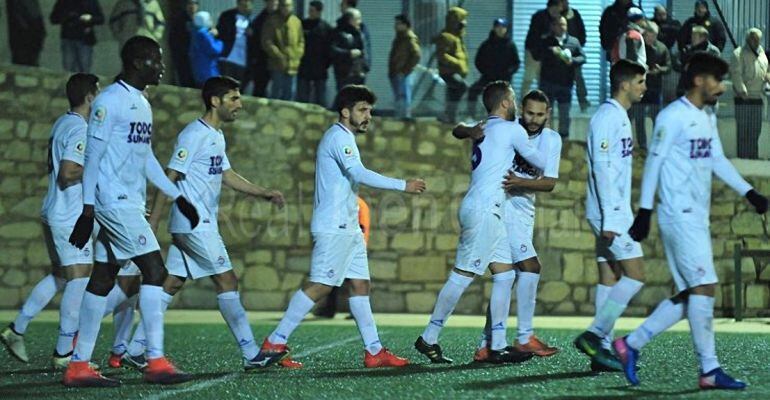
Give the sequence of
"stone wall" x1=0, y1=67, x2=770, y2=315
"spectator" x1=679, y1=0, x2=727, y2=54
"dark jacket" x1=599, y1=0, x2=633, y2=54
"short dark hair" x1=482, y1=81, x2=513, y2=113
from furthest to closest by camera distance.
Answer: "stone wall" x1=0, y1=67, x2=770, y2=315 < "spectator" x1=679, y1=0, x2=727, y2=54 < "dark jacket" x1=599, y1=0, x2=633, y2=54 < "short dark hair" x1=482, y1=81, x2=513, y2=113

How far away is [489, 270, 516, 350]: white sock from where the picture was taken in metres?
11.0

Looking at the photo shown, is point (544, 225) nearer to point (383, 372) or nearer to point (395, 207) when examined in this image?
point (395, 207)

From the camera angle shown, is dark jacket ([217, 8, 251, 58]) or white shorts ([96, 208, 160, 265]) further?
dark jacket ([217, 8, 251, 58])

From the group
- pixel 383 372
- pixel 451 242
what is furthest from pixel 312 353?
pixel 451 242

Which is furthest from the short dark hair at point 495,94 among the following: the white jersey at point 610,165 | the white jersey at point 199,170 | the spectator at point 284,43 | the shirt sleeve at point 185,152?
the spectator at point 284,43

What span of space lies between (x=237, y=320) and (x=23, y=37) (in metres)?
9.75

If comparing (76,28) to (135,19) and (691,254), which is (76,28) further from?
(691,254)

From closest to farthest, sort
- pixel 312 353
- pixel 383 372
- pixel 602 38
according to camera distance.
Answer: pixel 383 372, pixel 312 353, pixel 602 38

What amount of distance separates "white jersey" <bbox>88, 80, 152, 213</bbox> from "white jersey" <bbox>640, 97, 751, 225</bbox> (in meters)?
2.90

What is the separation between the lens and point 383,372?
10305 millimetres

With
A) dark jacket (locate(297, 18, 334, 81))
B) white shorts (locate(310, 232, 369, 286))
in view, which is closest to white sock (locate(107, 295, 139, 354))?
white shorts (locate(310, 232, 369, 286))

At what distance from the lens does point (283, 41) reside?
19.0m

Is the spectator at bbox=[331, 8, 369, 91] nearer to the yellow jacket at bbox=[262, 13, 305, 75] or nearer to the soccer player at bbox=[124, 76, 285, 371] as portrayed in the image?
the yellow jacket at bbox=[262, 13, 305, 75]

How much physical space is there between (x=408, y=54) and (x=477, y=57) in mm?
834
